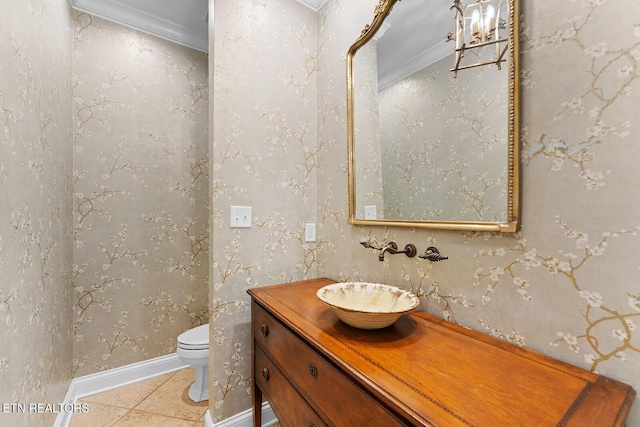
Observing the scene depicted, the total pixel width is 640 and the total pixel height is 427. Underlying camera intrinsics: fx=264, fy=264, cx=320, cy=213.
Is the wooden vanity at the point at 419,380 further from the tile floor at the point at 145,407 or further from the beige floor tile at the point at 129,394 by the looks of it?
the beige floor tile at the point at 129,394

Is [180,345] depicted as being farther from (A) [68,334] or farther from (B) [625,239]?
(B) [625,239]

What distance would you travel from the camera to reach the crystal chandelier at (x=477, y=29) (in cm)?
88

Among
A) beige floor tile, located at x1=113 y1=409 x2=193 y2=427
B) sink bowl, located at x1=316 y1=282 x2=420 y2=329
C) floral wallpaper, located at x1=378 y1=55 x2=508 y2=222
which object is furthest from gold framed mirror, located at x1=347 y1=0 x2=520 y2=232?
beige floor tile, located at x1=113 y1=409 x2=193 y2=427

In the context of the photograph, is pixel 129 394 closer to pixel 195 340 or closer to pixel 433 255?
pixel 195 340

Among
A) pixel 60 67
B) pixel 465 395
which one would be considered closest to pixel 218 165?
pixel 60 67

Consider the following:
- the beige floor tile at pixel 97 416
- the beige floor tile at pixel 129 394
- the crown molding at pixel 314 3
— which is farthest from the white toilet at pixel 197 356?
the crown molding at pixel 314 3

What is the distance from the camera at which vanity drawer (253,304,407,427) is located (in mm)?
674

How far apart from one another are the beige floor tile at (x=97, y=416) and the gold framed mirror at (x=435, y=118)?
6.25 feet

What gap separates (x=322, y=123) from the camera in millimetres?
1690

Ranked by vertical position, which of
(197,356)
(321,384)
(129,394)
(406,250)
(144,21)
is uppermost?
(144,21)

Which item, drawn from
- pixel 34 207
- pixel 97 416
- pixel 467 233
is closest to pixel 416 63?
pixel 467 233

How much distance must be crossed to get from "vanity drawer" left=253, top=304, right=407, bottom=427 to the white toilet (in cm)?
75

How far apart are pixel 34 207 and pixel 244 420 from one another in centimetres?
148

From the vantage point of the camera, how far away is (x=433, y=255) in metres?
0.96
